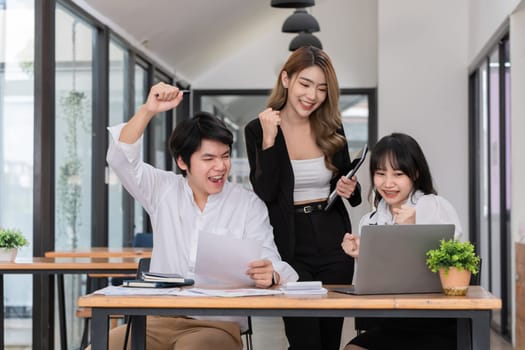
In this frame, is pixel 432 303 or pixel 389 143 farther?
pixel 389 143

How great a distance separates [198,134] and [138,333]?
2.17 feet

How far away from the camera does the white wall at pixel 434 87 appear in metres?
9.22

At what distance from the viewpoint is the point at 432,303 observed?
231 cm

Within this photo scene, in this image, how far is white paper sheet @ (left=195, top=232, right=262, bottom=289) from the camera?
2578 mm

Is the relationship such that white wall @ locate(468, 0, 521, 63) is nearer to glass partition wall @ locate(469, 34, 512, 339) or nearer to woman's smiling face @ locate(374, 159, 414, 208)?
glass partition wall @ locate(469, 34, 512, 339)

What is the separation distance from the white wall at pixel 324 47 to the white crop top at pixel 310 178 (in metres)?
8.76

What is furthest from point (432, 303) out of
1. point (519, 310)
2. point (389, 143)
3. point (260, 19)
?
point (260, 19)

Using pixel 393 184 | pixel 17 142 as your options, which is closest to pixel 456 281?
pixel 393 184

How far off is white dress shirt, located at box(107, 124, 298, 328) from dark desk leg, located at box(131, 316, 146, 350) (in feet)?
Result: 1.01

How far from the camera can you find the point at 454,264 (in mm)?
2424

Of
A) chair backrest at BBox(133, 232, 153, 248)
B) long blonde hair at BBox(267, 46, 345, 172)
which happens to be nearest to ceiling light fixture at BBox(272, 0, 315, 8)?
chair backrest at BBox(133, 232, 153, 248)

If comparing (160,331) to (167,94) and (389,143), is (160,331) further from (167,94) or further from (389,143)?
(389,143)

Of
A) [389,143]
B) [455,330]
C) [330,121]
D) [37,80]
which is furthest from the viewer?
[37,80]

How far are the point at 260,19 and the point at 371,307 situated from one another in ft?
29.7
